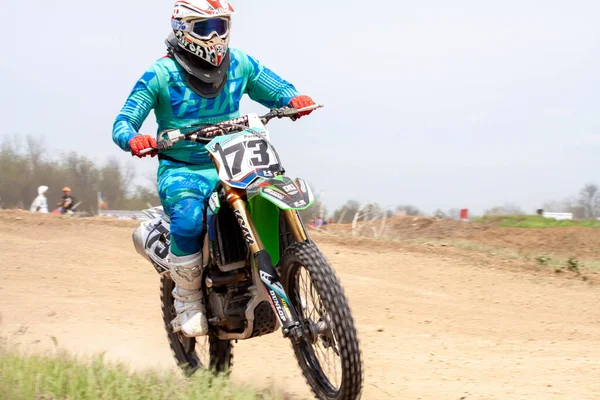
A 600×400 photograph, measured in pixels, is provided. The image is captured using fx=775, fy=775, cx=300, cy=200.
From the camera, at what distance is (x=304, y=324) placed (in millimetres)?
4559

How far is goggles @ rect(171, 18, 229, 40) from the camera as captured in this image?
511cm

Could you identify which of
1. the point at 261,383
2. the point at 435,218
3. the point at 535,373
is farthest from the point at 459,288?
the point at 435,218

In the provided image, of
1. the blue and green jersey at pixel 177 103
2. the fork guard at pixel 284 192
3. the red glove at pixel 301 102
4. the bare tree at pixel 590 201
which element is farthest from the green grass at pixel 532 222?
the fork guard at pixel 284 192

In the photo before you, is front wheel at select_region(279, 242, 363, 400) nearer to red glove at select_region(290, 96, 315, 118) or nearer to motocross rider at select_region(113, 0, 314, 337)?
motocross rider at select_region(113, 0, 314, 337)

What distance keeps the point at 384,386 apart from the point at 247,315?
1276 millimetres

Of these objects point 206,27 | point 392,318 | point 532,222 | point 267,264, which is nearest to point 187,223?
point 267,264

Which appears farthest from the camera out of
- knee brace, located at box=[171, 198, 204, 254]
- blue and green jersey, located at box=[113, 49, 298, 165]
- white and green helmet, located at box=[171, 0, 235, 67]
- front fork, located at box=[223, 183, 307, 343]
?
blue and green jersey, located at box=[113, 49, 298, 165]

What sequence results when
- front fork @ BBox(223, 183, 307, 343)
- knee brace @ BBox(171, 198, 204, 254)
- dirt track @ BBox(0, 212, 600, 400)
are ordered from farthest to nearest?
dirt track @ BBox(0, 212, 600, 400) < knee brace @ BBox(171, 198, 204, 254) < front fork @ BBox(223, 183, 307, 343)

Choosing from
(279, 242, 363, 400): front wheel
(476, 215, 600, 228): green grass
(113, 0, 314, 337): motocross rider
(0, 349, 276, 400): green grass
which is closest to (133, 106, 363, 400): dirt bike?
(279, 242, 363, 400): front wheel

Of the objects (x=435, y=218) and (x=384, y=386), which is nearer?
(x=384, y=386)

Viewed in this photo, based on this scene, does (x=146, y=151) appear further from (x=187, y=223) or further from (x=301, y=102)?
(x=301, y=102)

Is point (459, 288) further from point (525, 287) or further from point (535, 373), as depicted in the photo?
point (535, 373)

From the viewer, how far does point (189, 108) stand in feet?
17.7

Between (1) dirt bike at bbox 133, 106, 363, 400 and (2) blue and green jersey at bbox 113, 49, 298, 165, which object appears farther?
(2) blue and green jersey at bbox 113, 49, 298, 165
